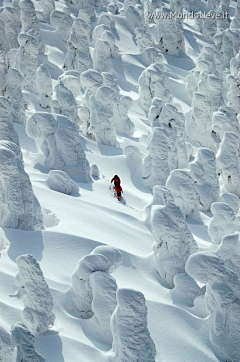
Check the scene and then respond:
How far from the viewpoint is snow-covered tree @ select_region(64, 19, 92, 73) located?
1612 centimetres

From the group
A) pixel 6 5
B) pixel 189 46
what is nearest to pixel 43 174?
pixel 6 5

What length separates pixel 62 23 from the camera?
59.6 ft

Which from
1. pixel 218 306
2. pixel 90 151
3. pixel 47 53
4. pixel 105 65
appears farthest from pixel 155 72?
pixel 218 306

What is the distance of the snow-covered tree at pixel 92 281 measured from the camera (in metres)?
6.84

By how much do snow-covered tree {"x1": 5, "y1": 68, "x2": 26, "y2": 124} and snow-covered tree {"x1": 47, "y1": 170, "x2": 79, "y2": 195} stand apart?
2601 millimetres

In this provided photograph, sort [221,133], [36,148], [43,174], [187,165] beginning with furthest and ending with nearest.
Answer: [221,133]
[187,165]
[36,148]
[43,174]

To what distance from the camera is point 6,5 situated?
713 inches

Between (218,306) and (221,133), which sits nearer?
(218,306)

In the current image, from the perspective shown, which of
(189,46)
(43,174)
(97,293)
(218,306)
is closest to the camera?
(97,293)

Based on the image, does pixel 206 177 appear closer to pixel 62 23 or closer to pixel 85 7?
pixel 62 23

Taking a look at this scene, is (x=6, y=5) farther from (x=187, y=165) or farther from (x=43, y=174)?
(x=43, y=174)

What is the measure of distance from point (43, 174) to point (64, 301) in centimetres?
364

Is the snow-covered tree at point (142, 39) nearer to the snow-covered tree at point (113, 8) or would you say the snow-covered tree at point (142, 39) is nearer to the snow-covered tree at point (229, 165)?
the snow-covered tree at point (113, 8)

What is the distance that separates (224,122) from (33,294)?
869cm
